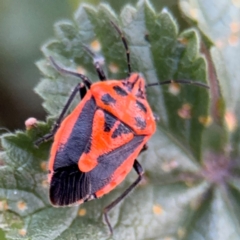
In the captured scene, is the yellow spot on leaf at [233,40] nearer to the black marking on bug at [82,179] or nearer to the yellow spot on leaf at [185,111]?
the yellow spot on leaf at [185,111]

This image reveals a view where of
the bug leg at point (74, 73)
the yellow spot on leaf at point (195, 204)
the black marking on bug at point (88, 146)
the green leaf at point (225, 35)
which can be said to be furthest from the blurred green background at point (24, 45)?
the yellow spot on leaf at point (195, 204)

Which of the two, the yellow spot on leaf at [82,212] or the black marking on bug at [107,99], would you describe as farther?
the yellow spot on leaf at [82,212]

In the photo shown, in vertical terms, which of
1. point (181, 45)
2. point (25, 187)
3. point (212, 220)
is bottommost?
point (212, 220)

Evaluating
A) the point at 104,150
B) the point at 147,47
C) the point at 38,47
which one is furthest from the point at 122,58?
the point at 38,47

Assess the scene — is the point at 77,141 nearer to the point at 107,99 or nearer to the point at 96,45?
the point at 107,99

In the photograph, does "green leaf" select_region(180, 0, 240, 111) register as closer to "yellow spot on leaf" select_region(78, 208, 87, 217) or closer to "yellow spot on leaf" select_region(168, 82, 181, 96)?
"yellow spot on leaf" select_region(168, 82, 181, 96)

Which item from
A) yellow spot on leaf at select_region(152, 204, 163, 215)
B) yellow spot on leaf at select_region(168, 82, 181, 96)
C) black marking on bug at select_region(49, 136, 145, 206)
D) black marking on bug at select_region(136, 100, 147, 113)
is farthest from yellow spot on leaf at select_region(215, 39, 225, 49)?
yellow spot on leaf at select_region(152, 204, 163, 215)

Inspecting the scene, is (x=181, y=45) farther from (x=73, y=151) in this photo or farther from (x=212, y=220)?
(x=212, y=220)
